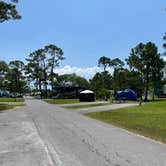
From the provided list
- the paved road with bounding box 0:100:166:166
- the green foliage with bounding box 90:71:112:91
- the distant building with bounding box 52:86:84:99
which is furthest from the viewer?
the green foliage with bounding box 90:71:112:91

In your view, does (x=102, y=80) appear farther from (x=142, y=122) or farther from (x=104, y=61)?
(x=142, y=122)

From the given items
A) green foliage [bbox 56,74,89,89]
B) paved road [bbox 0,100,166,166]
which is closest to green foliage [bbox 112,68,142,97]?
green foliage [bbox 56,74,89,89]

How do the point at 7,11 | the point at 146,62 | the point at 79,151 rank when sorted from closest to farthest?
the point at 79,151
the point at 7,11
the point at 146,62

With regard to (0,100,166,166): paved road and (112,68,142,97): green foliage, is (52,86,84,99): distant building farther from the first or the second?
(0,100,166,166): paved road

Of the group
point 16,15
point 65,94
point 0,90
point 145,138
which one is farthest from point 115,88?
point 145,138

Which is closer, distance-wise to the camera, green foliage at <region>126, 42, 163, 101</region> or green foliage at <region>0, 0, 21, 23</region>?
green foliage at <region>0, 0, 21, 23</region>

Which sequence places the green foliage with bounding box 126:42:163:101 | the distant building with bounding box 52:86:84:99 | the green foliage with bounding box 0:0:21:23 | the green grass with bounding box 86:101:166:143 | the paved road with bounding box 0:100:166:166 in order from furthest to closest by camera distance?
the distant building with bounding box 52:86:84:99, the green foliage with bounding box 126:42:163:101, the green foliage with bounding box 0:0:21:23, the green grass with bounding box 86:101:166:143, the paved road with bounding box 0:100:166:166

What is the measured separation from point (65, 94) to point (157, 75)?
73.8 ft

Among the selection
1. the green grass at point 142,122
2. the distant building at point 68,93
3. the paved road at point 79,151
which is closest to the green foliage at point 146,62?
the distant building at point 68,93

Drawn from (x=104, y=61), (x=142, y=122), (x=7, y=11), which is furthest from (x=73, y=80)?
(x=142, y=122)

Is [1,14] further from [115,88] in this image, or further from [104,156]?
[115,88]

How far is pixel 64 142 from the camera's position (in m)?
14.2

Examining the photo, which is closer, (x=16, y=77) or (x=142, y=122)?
(x=142, y=122)

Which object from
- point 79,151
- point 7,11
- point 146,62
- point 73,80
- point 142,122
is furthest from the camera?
point 73,80
